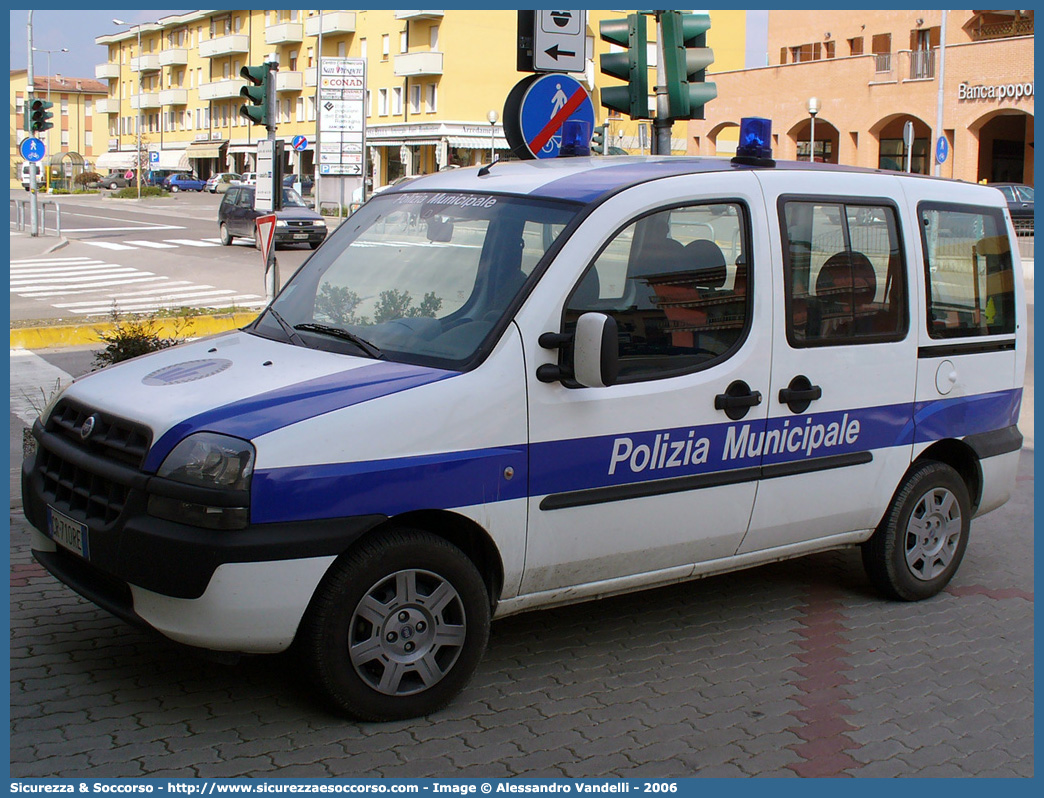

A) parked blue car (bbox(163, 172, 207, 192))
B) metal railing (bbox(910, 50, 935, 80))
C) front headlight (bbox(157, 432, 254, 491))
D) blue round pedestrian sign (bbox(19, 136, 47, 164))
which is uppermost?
metal railing (bbox(910, 50, 935, 80))

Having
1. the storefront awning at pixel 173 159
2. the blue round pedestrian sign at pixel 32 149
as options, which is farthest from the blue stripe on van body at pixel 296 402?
the storefront awning at pixel 173 159

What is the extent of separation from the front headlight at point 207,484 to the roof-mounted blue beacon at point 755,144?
2647mm

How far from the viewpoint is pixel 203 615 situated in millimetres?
3916

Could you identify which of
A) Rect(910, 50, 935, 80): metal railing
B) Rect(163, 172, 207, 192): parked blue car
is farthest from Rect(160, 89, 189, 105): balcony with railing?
Rect(910, 50, 935, 80): metal railing

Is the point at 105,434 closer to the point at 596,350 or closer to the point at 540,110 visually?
the point at 596,350

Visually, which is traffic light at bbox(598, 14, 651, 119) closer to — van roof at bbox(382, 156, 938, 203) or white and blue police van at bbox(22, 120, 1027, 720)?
white and blue police van at bbox(22, 120, 1027, 720)

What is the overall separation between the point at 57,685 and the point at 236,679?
0.66 m

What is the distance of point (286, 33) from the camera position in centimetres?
7788

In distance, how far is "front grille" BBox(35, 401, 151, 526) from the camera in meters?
4.10

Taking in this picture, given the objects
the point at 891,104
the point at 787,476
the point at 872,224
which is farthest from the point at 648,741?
the point at 891,104

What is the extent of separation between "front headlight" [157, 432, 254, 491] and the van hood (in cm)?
3

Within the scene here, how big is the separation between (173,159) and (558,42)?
94.0 m

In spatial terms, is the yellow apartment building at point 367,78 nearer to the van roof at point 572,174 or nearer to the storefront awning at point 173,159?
the storefront awning at point 173,159

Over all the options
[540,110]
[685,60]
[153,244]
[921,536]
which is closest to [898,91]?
[153,244]
